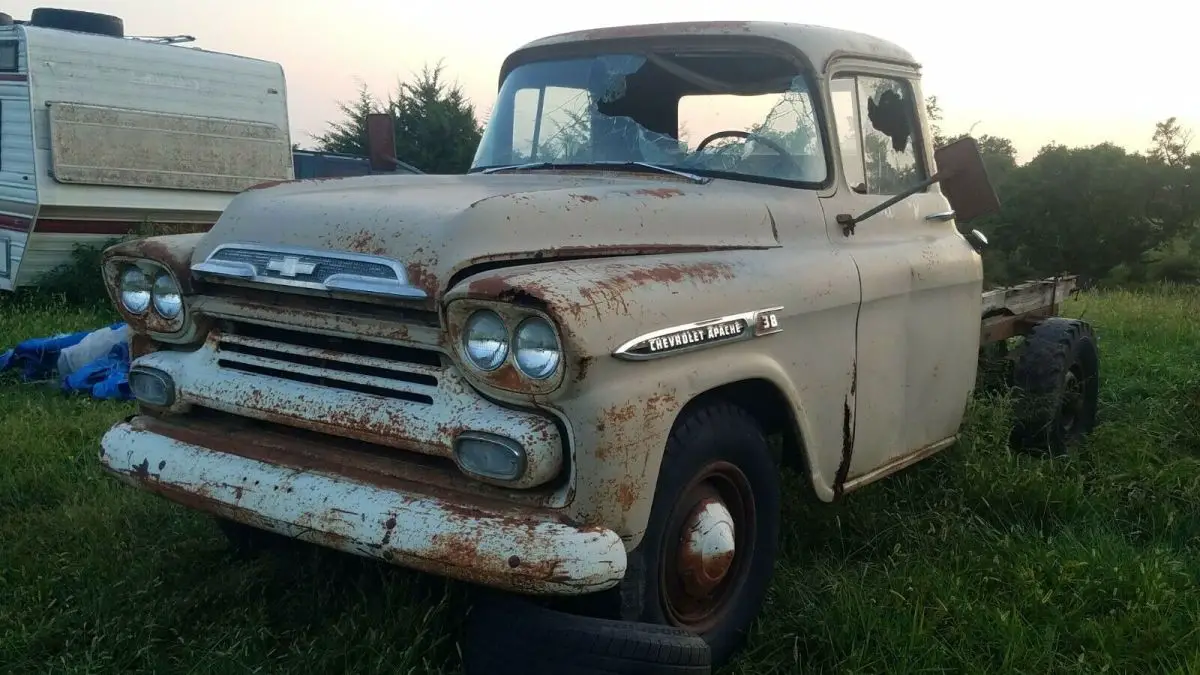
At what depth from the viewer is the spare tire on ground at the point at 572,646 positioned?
96.0 inches

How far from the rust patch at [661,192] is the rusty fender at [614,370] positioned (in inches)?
16.2

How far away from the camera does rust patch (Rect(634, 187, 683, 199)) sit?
10.3 ft

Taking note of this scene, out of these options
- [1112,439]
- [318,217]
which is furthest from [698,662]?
[1112,439]

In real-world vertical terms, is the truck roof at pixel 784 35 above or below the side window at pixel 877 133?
above

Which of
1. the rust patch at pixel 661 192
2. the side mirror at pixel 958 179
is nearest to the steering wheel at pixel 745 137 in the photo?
the side mirror at pixel 958 179

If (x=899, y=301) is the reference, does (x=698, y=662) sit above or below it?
below

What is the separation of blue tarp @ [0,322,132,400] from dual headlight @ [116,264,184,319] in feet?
10.3

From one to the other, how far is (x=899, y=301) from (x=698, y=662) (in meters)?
1.75

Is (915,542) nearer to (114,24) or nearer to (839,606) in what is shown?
(839,606)

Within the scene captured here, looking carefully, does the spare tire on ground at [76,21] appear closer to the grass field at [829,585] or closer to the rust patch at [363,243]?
the grass field at [829,585]

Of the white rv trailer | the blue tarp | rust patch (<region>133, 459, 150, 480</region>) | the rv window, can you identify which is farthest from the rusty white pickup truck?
the rv window

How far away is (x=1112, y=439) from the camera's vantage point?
516 cm

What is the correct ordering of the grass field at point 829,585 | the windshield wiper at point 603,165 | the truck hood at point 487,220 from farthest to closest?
the windshield wiper at point 603,165 → the grass field at point 829,585 → the truck hood at point 487,220

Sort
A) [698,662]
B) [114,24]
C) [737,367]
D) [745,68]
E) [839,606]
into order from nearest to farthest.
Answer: [698,662]
[737,367]
[839,606]
[745,68]
[114,24]
